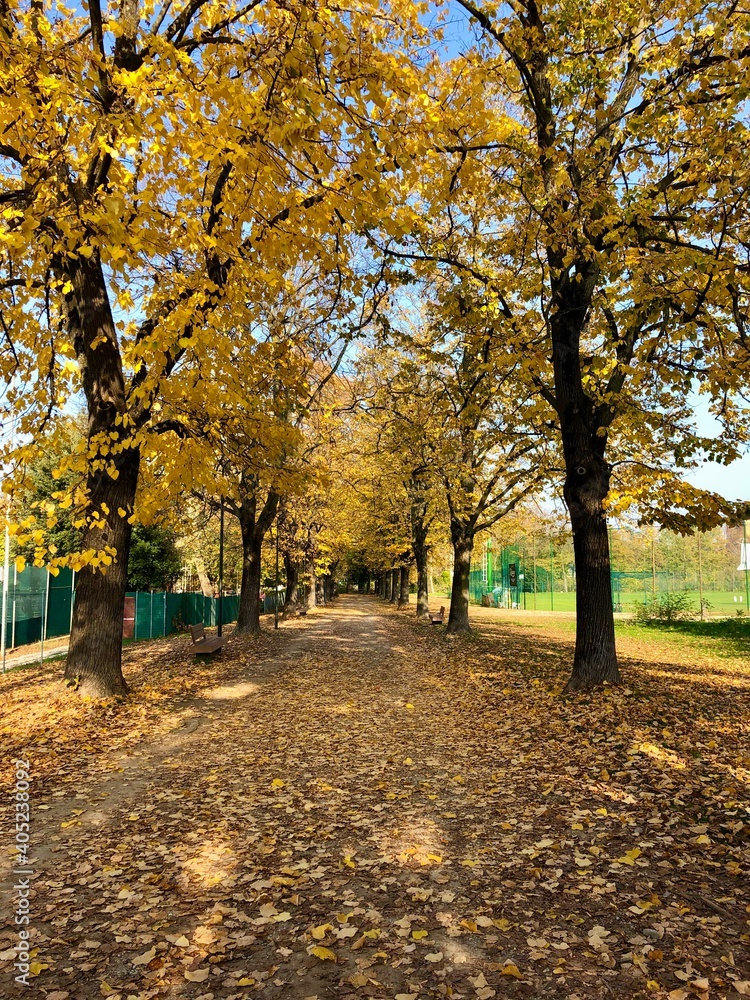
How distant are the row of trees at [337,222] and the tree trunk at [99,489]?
3 cm

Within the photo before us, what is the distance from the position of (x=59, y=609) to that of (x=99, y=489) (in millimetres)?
14733

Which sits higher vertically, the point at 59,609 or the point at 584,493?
the point at 584,493

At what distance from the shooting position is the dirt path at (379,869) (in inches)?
114

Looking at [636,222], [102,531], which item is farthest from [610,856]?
[102,531]

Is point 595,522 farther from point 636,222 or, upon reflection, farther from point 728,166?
point 728,166

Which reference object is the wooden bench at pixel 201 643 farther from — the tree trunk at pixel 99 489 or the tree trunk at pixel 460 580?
the tree trunk at pixel 460 580

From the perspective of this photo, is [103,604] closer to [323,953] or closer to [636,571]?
[323,953]

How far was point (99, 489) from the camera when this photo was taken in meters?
8.56

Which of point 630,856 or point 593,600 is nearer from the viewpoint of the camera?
point 630,856

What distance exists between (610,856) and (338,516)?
2447 cm

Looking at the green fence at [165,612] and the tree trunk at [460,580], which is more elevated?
the tree trunk at [460,580]

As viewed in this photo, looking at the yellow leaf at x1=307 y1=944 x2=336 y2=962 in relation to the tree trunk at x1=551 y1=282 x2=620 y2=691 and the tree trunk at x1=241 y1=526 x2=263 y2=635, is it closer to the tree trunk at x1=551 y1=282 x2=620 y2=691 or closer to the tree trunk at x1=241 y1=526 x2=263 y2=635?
the tree trunk at x1=551 y1=282 x2=620 y2=691

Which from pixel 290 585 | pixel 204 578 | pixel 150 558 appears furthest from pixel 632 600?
pixel 150 558

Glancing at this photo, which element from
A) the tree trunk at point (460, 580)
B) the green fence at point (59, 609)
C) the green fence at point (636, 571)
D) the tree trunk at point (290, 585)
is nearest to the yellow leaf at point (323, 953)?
the green fence at point (59, 609)
